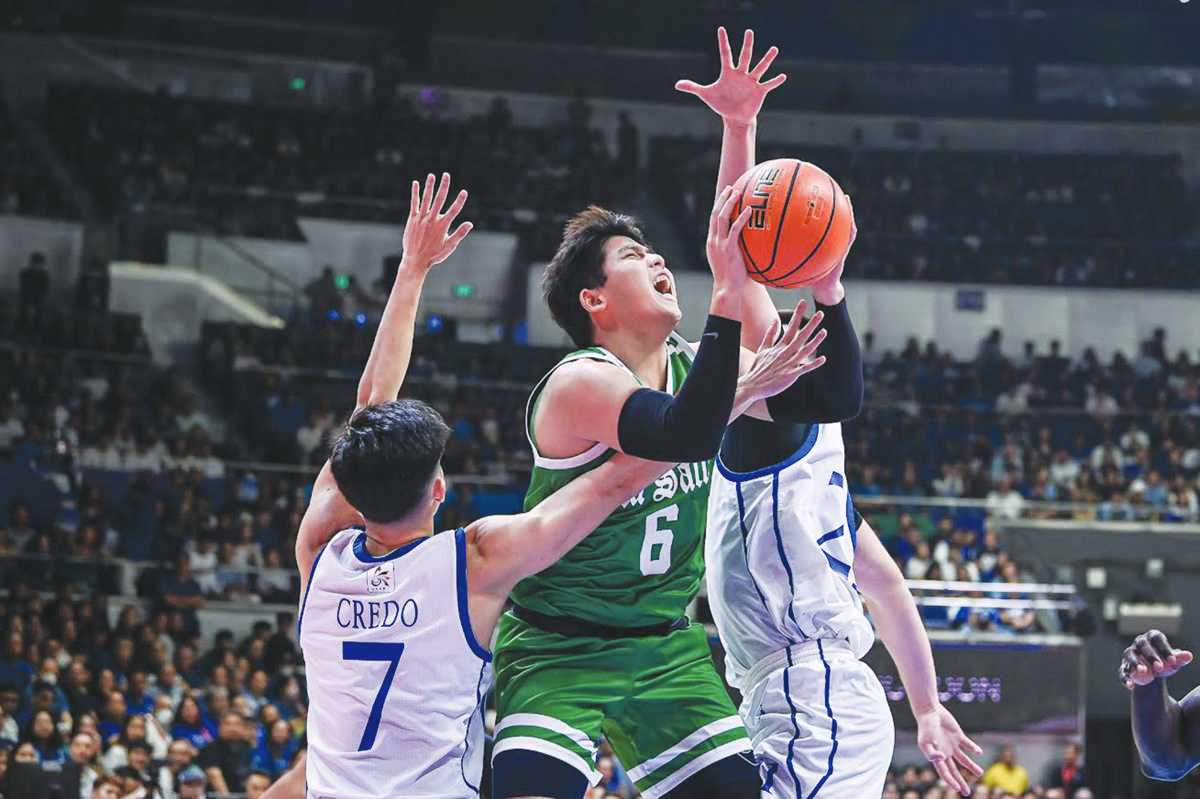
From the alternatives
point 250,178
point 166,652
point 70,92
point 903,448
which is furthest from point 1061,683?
point 70,92

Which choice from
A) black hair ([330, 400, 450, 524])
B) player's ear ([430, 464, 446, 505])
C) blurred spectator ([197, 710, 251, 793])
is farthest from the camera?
blurred spectator ([197, 710, 251, 793])

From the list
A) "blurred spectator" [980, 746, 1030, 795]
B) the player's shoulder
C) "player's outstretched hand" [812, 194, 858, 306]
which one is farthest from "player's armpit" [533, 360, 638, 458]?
"blurred spectator" [980, 746, 1030, 795]

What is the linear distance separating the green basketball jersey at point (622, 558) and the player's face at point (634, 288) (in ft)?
0.54

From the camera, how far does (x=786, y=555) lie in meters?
4.28

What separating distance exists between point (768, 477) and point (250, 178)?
2102 cm

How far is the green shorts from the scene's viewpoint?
3.96 metres

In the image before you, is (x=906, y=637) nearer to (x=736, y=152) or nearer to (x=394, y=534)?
(x=736, y=152)

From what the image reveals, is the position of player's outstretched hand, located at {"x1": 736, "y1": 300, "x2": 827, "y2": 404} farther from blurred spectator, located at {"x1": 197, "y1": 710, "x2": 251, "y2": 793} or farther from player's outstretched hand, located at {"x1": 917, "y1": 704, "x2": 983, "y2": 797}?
blurred spectator, located at {"x1": 197, "y1": 710, "x2": 251, "y2": 793}

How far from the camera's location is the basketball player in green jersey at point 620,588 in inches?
152

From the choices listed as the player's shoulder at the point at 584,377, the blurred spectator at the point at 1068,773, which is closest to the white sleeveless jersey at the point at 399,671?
the player's shoulder at the point at 584,377

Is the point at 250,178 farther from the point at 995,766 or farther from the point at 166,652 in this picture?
the point at 995,766

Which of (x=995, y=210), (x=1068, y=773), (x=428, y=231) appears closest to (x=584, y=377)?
(x=428, y=231)

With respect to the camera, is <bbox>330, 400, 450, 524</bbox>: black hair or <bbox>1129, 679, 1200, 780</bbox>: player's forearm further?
<bbox>1129, 679, 1200, 780</bbox>: player's forearm

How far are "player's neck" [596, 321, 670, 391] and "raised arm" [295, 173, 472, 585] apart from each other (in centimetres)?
54
